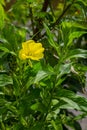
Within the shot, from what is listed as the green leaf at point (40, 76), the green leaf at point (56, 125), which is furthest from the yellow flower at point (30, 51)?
the green leaf at point (56, 125)

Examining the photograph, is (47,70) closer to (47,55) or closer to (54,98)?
(54,98)

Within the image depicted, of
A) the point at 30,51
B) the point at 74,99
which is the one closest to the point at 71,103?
the point at 74,99

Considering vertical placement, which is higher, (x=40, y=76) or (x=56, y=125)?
(x=40, y=76)

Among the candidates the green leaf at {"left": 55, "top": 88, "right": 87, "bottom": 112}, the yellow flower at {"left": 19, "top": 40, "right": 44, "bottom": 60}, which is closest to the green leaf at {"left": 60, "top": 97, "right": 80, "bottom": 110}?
the green leaf at {"left": 55, "top": 88, "right": 87, "bottom": 112}

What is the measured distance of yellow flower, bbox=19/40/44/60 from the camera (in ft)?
2.57

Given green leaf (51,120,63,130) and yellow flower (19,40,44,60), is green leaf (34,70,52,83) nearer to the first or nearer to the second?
yellow flower (19,40,44,60)

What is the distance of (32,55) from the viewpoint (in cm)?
80

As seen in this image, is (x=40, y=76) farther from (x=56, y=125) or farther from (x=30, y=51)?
(x=56, y=125)

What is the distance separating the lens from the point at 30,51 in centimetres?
80

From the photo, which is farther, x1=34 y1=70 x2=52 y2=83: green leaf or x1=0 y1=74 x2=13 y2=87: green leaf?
x1=0 y1=74 x2=13 y2=87: green leaf

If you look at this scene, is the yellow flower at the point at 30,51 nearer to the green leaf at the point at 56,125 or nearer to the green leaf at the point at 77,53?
the green leaf at the point at 77,53

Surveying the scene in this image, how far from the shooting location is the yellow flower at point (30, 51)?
2.57 ft

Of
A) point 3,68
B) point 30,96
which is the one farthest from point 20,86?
point 3,68

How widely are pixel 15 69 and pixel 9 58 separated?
31mm
